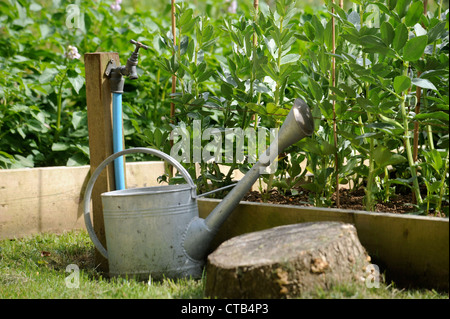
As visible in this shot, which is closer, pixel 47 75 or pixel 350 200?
pixel 350 200

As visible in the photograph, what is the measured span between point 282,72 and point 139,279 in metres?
0.95

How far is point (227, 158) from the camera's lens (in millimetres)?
2492

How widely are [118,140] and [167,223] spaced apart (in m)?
0.46

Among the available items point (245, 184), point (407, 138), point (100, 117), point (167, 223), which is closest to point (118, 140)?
point (100, 117)

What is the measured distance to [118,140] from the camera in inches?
90.2

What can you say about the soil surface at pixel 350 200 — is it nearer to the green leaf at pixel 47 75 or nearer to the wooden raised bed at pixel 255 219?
the wooden raised bed at pixel 255 219

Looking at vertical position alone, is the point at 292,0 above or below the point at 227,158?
above

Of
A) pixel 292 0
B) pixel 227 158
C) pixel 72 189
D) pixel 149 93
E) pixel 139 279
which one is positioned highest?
pixel 292 0

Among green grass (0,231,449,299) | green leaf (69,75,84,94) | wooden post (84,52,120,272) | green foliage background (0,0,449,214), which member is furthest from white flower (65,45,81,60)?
green grass (0,231,449,299)

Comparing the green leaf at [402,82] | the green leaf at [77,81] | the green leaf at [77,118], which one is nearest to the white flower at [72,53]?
the green leaf at [77,81]

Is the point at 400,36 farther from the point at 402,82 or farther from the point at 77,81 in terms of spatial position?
the point at 77,81

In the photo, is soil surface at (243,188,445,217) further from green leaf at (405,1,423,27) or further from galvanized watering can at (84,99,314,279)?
green leaf at (405,1,423,27)
